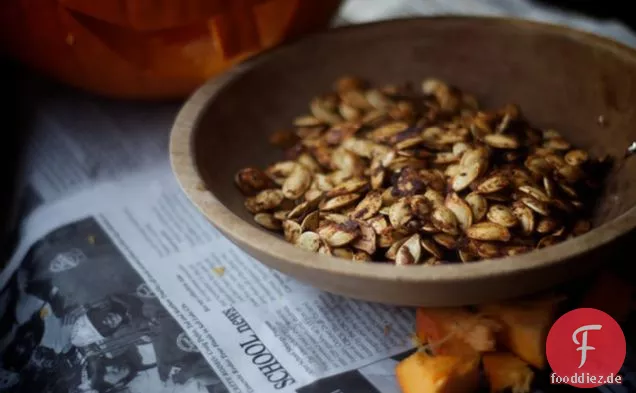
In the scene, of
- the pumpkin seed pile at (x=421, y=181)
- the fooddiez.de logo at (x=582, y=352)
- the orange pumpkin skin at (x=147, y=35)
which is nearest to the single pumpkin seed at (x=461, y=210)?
the pumpkin seed pile at (x=421, y=181)

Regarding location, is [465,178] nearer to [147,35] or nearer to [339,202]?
[339,202]

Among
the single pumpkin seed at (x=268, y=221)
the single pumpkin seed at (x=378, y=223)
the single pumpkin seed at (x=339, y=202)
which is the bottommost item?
the single pumpkin seed at (x=268, y=221)

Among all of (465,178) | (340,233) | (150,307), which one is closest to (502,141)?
(465,178)

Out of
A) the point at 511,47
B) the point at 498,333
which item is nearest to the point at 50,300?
the point at 498,333

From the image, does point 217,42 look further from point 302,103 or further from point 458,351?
point 458,351

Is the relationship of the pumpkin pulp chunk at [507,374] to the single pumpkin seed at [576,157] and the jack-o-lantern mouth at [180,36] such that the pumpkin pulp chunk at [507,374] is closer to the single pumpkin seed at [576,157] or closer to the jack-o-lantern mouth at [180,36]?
the single pumpkin seed at [576,157]

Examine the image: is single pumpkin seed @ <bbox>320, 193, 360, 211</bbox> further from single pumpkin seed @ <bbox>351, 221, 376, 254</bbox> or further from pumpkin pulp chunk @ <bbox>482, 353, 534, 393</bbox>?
pumpkin pulp chunk @ <bbox>482, 353, 534, 393</bbox>

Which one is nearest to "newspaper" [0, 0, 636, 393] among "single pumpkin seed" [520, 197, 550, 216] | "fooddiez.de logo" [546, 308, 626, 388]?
"fooddiez.de logo" [546, 308, 626, 388]
